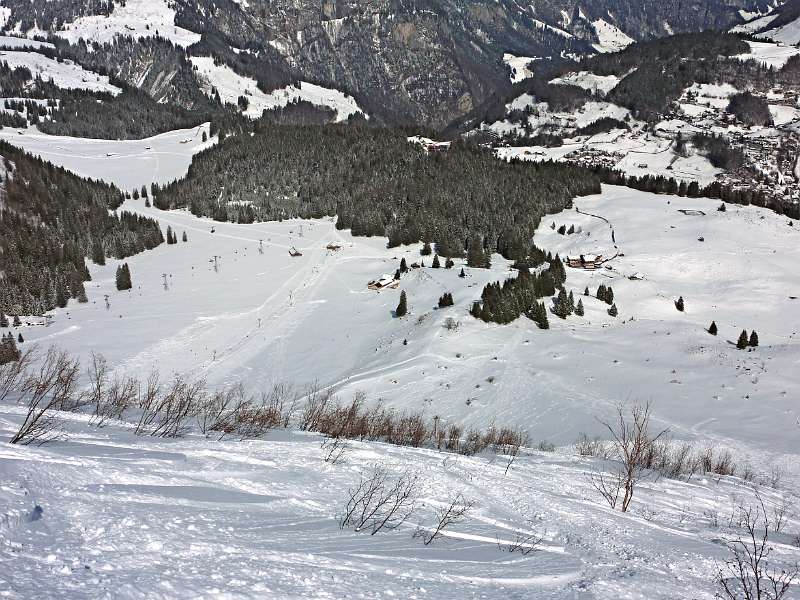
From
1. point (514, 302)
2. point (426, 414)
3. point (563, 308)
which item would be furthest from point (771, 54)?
point (426, 414)

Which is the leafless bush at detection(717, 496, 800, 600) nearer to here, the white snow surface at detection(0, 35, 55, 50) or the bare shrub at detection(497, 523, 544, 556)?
the bare shrub at detection(497, 523, 544, 556)

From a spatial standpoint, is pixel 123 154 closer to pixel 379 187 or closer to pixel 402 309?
pixel 379 187

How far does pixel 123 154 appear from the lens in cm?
11144

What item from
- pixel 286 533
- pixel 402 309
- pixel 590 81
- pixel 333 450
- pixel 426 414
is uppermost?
pixel 590 81

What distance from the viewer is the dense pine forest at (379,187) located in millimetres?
62688

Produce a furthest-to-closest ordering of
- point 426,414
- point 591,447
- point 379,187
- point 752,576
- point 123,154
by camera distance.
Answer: point 123,154
point 379,187
point 426,414
point 591,447
point 752,576

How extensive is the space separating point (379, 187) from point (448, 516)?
7679cm

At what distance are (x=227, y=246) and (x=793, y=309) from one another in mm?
54863

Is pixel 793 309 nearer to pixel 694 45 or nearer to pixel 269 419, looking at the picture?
pixel 269 419

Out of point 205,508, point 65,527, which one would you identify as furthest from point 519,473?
point 65,527

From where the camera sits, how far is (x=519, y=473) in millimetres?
9445

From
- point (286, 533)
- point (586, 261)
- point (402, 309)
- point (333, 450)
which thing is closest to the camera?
point (286, 533)

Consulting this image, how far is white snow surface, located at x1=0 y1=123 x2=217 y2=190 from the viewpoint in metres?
97.6

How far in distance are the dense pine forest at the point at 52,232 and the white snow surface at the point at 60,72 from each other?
343ft
